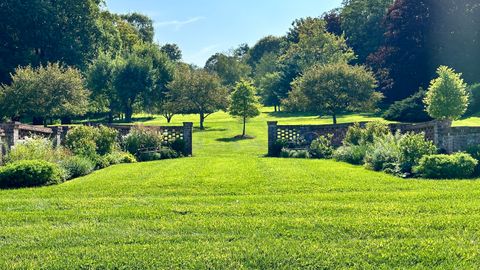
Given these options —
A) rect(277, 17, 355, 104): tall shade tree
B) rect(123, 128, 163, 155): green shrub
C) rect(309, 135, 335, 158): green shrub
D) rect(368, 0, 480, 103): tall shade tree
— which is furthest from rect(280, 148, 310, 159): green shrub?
rect(277, 17, 355, 104): tall shade tree

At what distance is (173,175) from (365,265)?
298 inches

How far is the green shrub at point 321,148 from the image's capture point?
17.7m

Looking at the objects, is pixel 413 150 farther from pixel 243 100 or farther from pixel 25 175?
pixel 243 100

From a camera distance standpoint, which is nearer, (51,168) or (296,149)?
(51,168)

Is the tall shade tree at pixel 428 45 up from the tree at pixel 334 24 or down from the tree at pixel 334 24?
down

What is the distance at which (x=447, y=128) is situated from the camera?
13766 mm

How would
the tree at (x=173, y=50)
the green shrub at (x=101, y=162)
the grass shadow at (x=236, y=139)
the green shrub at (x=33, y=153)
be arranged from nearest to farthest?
the green shrub at (x=33, y=153) < the green shrub at (x=101, y=162) < the grass shadow at (x=236, y=139) < the tree at (x=173, y=50)

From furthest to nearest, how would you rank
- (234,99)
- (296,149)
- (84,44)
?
(84,44)
(234,99)
(296,149)

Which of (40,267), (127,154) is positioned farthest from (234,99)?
(40,267)

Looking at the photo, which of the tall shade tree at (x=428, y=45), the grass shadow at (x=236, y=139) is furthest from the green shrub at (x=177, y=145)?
the tall shade tree at (x=428, y=45)

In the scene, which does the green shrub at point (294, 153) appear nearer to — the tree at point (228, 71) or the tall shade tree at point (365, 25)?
the tall shade tree at point (365, 25)

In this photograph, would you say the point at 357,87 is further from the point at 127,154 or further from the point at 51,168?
the point at 51,168


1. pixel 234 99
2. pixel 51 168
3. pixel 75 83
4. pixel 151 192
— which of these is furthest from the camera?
pixel 234 99

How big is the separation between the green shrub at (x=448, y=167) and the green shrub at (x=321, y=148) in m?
6.51
